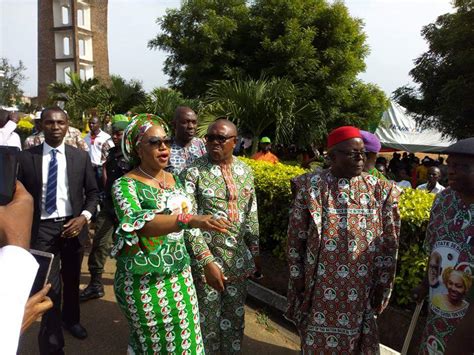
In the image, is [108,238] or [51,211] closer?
[51,211]

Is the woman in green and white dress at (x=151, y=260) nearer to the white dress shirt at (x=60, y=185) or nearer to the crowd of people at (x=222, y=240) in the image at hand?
the crowd of people at (x=222, y=240)

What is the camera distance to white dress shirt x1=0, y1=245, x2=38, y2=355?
46.9 inches

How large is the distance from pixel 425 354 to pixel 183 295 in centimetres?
141

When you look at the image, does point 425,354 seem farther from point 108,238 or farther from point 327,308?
point 108,238

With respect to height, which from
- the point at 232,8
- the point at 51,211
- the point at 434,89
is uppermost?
the point at 232,8

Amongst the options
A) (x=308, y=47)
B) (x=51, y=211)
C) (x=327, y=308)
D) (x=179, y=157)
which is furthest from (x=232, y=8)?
(x=327, y=308)

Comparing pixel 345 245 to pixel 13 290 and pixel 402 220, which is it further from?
pixel 13 290

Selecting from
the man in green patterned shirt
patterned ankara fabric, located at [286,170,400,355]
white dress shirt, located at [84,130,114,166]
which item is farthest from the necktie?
white dress shirt, located at [84,130,114,166]

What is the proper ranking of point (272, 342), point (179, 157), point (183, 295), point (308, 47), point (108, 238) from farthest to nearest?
point (308, 47), point (108, 238), point (179, 157), point (272, 342), point (183, 295)

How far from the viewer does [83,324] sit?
397 cm

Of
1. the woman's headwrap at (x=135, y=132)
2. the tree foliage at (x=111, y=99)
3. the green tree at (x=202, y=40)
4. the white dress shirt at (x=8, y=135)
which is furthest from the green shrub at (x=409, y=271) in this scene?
the tree foliage at (x=111, y=99)

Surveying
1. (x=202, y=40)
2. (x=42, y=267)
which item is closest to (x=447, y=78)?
(x=202, y=40)

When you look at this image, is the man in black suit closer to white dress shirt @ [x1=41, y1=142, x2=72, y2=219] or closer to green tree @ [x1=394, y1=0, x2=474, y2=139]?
white dress shirt @ [x1=41, y1=142, x2=72, y2=219]

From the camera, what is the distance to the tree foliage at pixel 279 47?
12977mm
